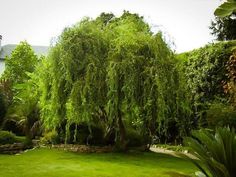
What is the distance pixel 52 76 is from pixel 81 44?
168 centimetres

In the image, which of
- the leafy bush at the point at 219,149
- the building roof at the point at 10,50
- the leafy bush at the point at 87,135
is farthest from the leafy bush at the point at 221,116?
the building roof at the point at 10,50

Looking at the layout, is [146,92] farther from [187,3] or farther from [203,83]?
[203,83]

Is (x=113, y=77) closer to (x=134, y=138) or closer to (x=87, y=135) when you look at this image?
(x=87, y=135)

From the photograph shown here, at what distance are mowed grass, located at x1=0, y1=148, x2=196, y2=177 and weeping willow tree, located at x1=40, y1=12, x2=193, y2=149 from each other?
1.17 m

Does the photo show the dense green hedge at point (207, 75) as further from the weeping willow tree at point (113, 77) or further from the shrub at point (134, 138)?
the weeping willow tree at point (113, 77)

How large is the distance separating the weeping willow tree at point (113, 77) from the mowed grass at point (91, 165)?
3.83 ft

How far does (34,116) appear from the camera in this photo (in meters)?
19.8

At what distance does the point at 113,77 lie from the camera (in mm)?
14180

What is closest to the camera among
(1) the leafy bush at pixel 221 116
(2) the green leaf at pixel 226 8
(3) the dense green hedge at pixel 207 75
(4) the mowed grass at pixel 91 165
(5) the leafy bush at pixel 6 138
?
(2) the green leaf at pixel 226 8

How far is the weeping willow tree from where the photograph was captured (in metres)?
14.3

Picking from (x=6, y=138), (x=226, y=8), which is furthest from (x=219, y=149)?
(x=6, y=138)

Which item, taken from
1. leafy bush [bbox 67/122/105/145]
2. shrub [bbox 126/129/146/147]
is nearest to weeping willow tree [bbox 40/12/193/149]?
shrub [bbox 126/129/146/147]

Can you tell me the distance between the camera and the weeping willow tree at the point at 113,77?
1430 cm

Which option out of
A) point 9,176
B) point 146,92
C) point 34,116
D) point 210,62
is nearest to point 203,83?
point 210,62
